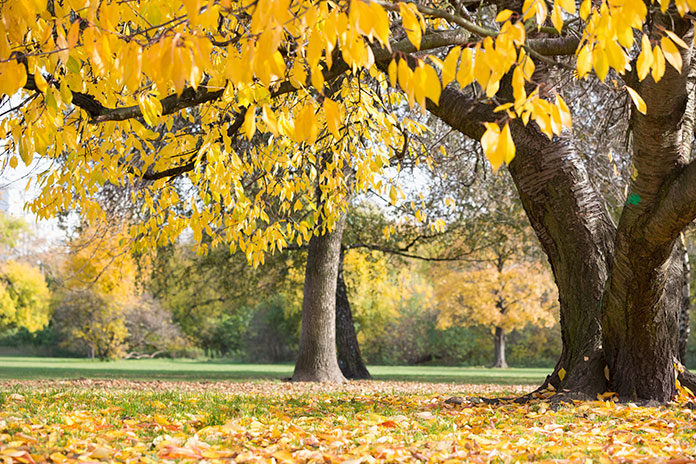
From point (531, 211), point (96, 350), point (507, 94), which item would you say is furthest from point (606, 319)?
point (96, 350)

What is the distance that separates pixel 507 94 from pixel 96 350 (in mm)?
27173

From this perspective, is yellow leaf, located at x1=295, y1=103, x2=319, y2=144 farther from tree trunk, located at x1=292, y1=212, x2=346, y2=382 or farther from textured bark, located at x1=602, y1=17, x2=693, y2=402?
tree trunk, located at x1=292, y1=212, x2=346, y2=382

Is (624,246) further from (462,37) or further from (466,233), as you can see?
(466,233)

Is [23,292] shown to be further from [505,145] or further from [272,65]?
[505,145]

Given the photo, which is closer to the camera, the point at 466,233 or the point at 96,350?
the point at 466,233

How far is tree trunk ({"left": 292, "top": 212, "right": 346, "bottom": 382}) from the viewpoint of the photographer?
39.7 ft

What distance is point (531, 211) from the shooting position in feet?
19.4

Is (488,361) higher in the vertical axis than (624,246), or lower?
lower

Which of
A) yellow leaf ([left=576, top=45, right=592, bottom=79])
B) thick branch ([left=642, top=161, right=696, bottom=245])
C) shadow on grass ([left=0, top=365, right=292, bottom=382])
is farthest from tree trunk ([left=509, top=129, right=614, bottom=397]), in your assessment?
shadow on grass ([left=0, top=365, right=292, bottom=382])

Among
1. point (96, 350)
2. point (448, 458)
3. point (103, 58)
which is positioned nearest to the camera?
point (103, 58)

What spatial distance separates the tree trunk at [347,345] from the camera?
14.4 meters

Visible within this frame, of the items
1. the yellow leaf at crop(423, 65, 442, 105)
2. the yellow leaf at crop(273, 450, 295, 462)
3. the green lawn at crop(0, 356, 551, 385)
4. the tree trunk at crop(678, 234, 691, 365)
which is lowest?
the green lawn at crop(0, 356, 551, 385)

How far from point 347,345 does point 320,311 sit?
2772 mm

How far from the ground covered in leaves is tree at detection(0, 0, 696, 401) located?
0.92 meters
